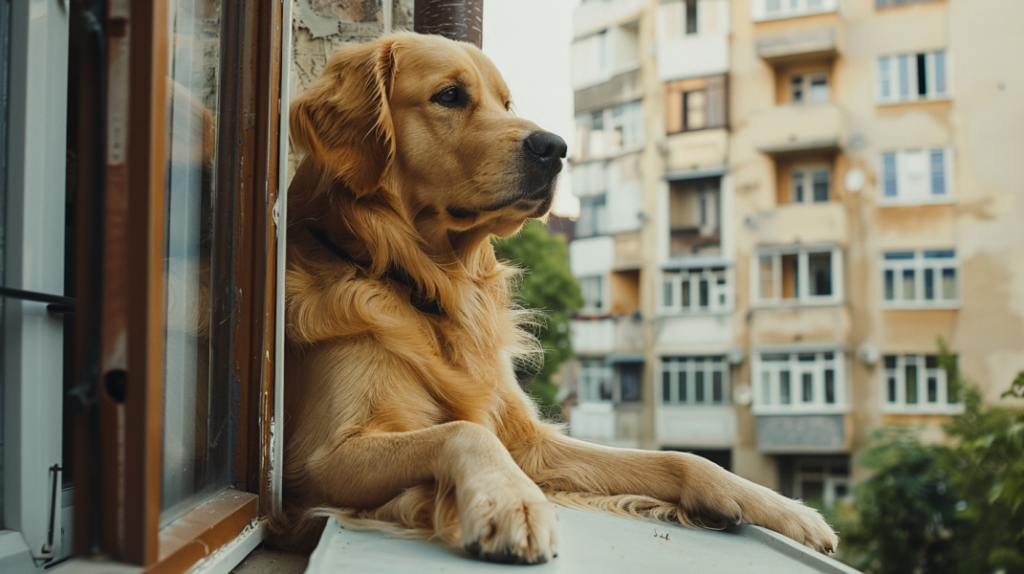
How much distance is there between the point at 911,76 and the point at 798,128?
328cm

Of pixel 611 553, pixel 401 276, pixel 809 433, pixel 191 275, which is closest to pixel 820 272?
pixel 809 433

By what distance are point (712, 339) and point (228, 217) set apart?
2147cm

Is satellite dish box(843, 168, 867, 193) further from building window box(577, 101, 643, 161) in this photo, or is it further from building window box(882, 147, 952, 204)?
building window box(577, 101, 643, 161)

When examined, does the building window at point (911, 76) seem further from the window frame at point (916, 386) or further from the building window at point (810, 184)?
the window frame at point (916, 386)

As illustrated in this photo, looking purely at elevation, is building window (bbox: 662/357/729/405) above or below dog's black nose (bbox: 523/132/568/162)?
below

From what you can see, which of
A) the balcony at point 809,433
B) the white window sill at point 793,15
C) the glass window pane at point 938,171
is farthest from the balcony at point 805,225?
the white window sill at point 793,15

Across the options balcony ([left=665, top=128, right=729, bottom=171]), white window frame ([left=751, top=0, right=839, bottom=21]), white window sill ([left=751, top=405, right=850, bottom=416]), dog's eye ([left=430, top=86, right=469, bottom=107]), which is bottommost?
white window sill ([left=751, top=405, right=850, bottom=416])

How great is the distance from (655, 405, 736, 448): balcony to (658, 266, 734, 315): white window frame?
2691 millimetres

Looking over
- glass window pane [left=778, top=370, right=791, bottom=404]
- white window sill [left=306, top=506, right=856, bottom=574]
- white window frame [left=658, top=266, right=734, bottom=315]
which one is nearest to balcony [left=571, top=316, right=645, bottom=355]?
white window frame [left=658, top=266, right=734, bottom=315]

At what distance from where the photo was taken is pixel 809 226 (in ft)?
69.2

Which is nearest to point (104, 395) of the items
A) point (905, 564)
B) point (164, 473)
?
point (164, 473)

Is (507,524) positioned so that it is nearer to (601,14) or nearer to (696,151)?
(696,151)

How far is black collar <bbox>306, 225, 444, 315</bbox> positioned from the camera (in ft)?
7.39

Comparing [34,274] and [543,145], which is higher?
[543,145]
